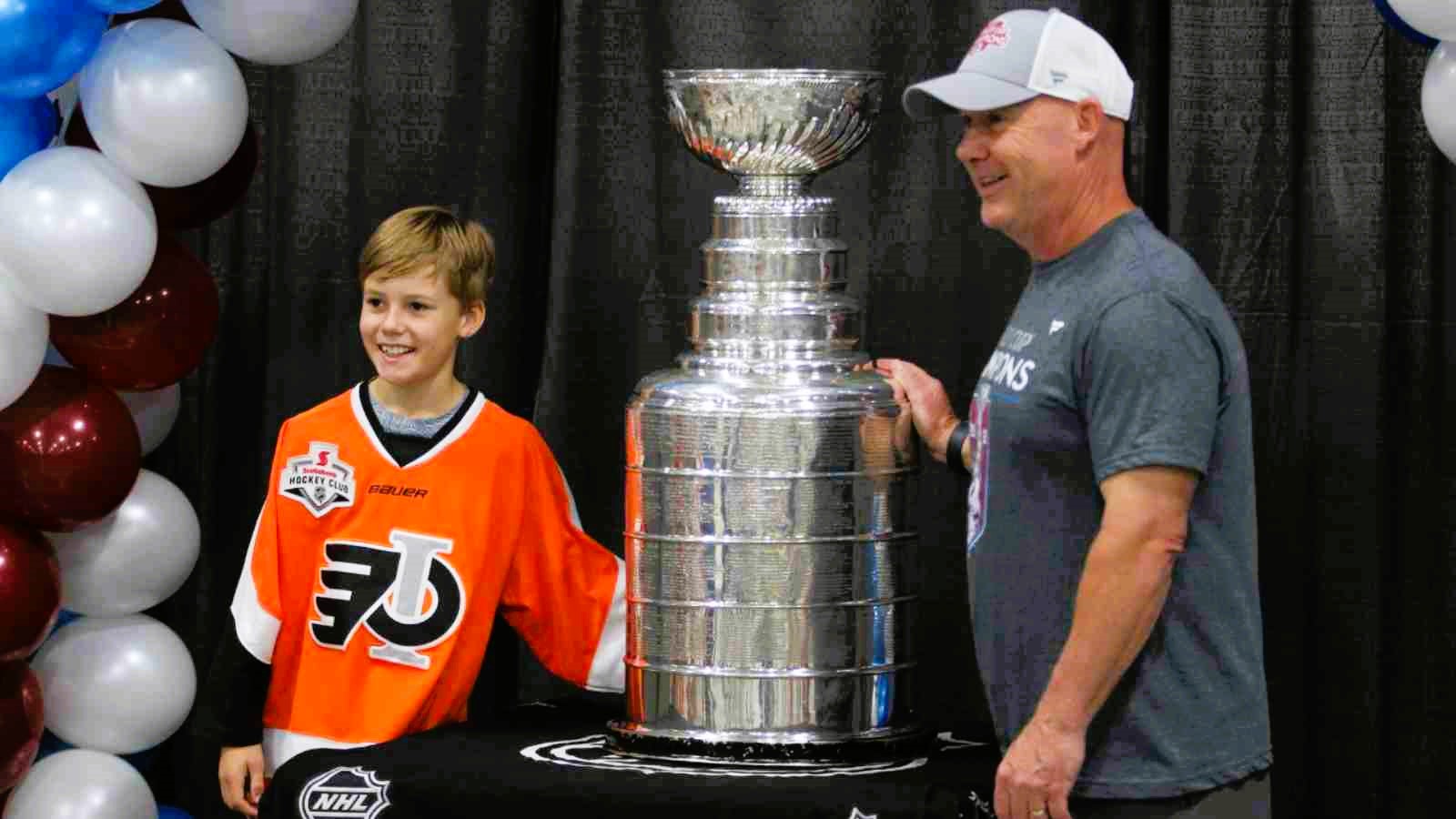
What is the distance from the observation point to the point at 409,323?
104 inches

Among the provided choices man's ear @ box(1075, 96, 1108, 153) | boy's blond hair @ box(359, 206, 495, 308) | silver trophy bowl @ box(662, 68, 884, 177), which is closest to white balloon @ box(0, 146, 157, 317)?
boy's blond hair @ box(359, 206, 495, 308)

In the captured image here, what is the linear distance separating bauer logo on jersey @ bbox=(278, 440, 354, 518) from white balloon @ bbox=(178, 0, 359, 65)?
462 mm

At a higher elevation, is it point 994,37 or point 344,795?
point 994,37

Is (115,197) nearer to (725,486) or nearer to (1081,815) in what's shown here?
(725,486)

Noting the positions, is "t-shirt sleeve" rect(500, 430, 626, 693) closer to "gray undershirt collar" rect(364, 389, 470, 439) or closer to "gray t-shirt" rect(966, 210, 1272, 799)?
"gray undershirt collar" rect(364, 389, 470, 439)

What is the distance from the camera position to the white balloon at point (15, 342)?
2535mm

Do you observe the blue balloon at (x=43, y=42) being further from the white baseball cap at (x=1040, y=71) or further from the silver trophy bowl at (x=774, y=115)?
the white baseball cap at (x=1040, y=71)

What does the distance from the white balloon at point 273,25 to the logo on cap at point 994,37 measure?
785 mm

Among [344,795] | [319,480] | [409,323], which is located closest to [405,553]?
[319,480]

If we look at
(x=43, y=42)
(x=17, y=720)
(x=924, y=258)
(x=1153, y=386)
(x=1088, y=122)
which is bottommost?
(x=17, y=720)

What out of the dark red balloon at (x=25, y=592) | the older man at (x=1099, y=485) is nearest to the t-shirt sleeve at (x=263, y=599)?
the dark red balloon at (x=25, y=592)

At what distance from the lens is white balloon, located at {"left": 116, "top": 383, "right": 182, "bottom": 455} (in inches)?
112

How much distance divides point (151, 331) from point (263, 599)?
0.34 metres

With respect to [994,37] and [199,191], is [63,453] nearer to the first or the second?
[199,191]
